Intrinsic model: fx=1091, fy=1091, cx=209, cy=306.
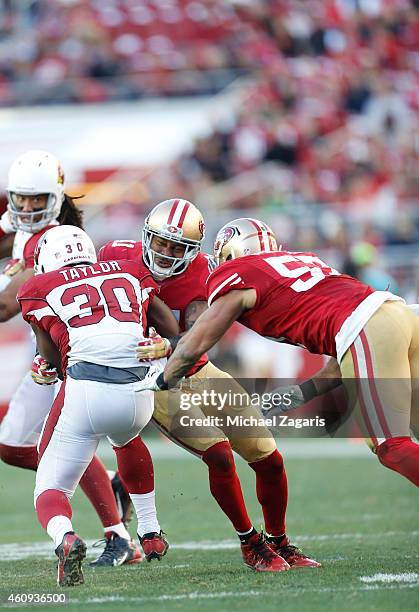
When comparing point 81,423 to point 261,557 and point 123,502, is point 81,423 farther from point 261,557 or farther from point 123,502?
point 123,502

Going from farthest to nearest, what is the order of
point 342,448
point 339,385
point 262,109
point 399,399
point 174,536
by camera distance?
point 262,109 → point 342,448 → point 174,536 → point 339,385 → point 399,399

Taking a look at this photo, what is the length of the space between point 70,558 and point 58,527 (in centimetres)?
15

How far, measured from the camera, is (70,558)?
13.7ft

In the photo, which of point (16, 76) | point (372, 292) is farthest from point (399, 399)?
point (16, 76)

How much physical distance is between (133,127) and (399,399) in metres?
12.3

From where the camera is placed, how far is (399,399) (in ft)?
14.0

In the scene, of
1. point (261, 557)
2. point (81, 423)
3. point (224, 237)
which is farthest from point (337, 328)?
point (261, 557)

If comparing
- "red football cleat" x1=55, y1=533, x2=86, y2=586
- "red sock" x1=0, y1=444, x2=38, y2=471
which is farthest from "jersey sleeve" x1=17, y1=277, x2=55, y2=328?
"red sock" x1=0, y1=444, x2=38, y2=471

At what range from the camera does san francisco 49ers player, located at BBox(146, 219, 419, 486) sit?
13.9 feet

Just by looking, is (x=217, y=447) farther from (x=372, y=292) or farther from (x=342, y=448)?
(x=342, y=448)

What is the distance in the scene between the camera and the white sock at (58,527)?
13.9ft

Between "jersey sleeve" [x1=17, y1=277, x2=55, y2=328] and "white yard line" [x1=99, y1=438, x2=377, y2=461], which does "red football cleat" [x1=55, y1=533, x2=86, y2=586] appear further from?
"white yard line" [x1=99, y1=438, x2=377, y2=461]

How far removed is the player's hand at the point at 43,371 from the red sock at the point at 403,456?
5.04 ft

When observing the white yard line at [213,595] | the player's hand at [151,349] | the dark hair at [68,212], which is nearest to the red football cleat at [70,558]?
the white yard line at [213,595]
